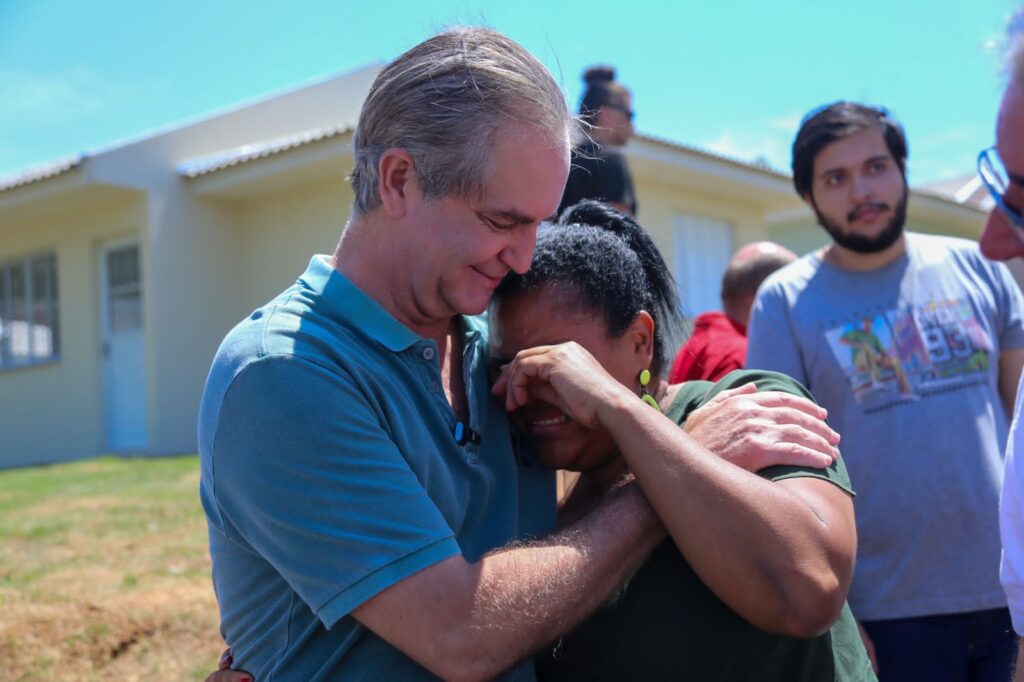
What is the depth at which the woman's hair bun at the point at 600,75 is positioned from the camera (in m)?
5.90

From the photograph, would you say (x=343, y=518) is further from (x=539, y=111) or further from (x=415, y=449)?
(x=539, y=111)

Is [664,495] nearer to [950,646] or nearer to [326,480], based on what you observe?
[326,480]

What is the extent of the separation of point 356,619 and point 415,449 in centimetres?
32

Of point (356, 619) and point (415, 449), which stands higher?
point (415, 449)

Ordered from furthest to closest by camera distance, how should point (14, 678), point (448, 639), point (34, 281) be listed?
point (34, 281), point (14, 678), point (448, 639)

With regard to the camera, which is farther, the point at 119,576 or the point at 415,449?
the point at 119,576

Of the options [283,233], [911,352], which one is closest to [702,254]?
[283,233]

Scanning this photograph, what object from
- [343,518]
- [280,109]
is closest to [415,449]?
[343,518]

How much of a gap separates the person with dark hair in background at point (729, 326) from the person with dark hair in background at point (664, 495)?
603mm

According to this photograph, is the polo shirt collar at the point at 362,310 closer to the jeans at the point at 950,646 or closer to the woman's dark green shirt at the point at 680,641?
the woman's dark green shirt at the point at 680,641

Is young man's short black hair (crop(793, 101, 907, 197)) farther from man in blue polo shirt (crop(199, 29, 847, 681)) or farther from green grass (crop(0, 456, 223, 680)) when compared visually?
green grass (crop(0, 456, 223, 680))

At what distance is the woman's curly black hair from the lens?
236 cm

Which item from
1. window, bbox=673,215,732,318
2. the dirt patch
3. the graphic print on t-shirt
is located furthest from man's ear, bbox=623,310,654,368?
window, bbox=673,215,732,318

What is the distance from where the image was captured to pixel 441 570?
1.70 meters
